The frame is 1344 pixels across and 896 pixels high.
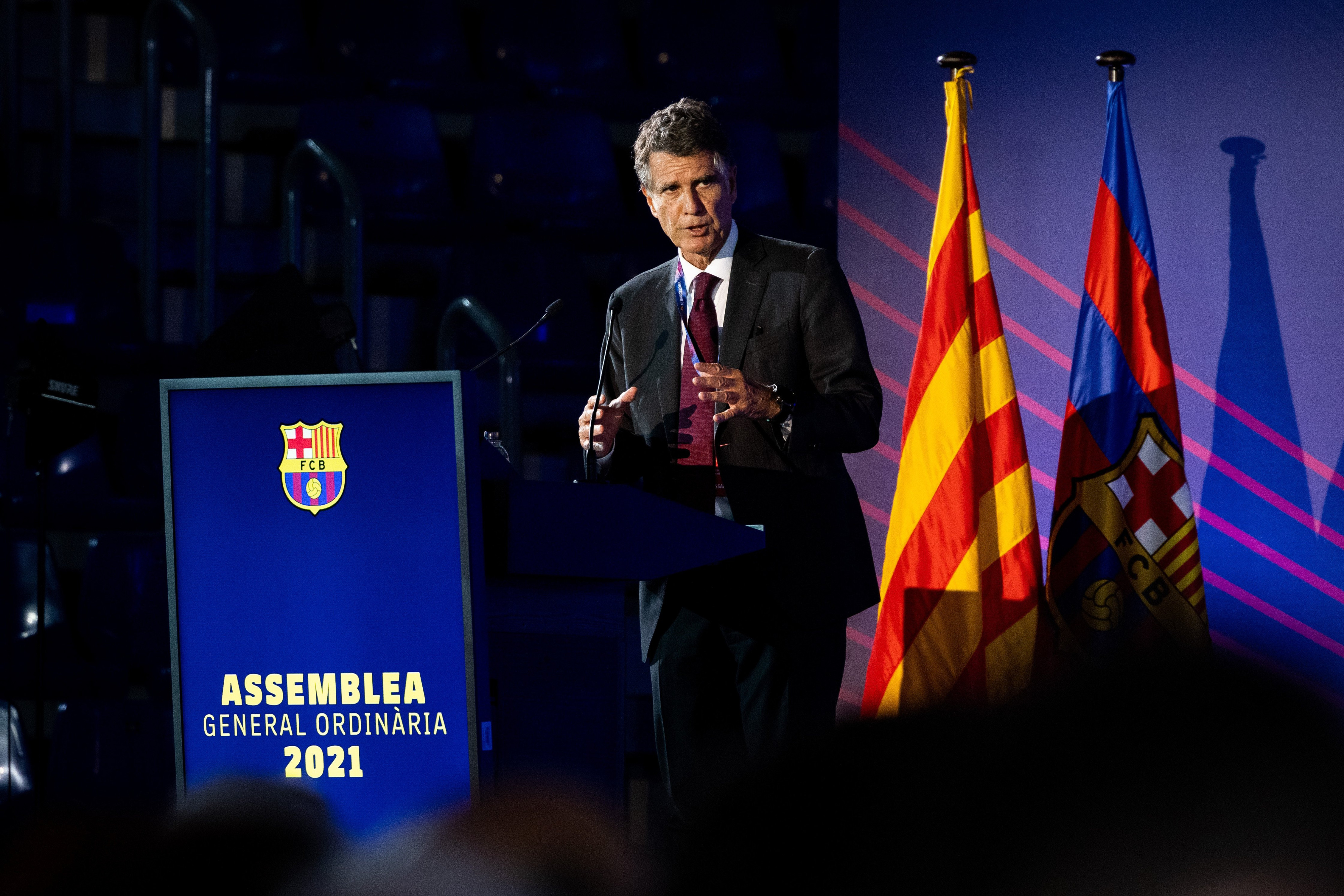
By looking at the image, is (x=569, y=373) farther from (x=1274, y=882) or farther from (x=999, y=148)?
(x=1274, y=882)

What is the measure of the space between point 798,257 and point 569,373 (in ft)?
6.19

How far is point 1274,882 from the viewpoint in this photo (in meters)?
0.31

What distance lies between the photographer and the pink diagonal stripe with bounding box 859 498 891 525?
12.0ft

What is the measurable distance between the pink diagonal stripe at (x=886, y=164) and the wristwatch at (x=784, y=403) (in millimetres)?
1802

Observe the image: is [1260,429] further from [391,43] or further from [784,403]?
[391,43]

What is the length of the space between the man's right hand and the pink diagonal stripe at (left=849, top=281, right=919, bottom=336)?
190 centimetres

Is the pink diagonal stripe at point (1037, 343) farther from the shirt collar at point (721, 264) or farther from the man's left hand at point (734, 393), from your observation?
the man's left hand at point (734, 393)

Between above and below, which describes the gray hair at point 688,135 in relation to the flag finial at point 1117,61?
below

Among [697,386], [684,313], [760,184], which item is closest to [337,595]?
[697,386]

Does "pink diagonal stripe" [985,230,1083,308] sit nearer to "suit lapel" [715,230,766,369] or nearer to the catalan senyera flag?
the catalan senyera flag

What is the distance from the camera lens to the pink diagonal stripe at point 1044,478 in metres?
3.54

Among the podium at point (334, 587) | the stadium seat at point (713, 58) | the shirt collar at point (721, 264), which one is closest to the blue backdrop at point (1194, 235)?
the stadium seat at point (713, 58)

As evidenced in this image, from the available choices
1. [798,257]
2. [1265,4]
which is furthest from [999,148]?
[798,257]

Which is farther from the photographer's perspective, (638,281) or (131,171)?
(131,171)
